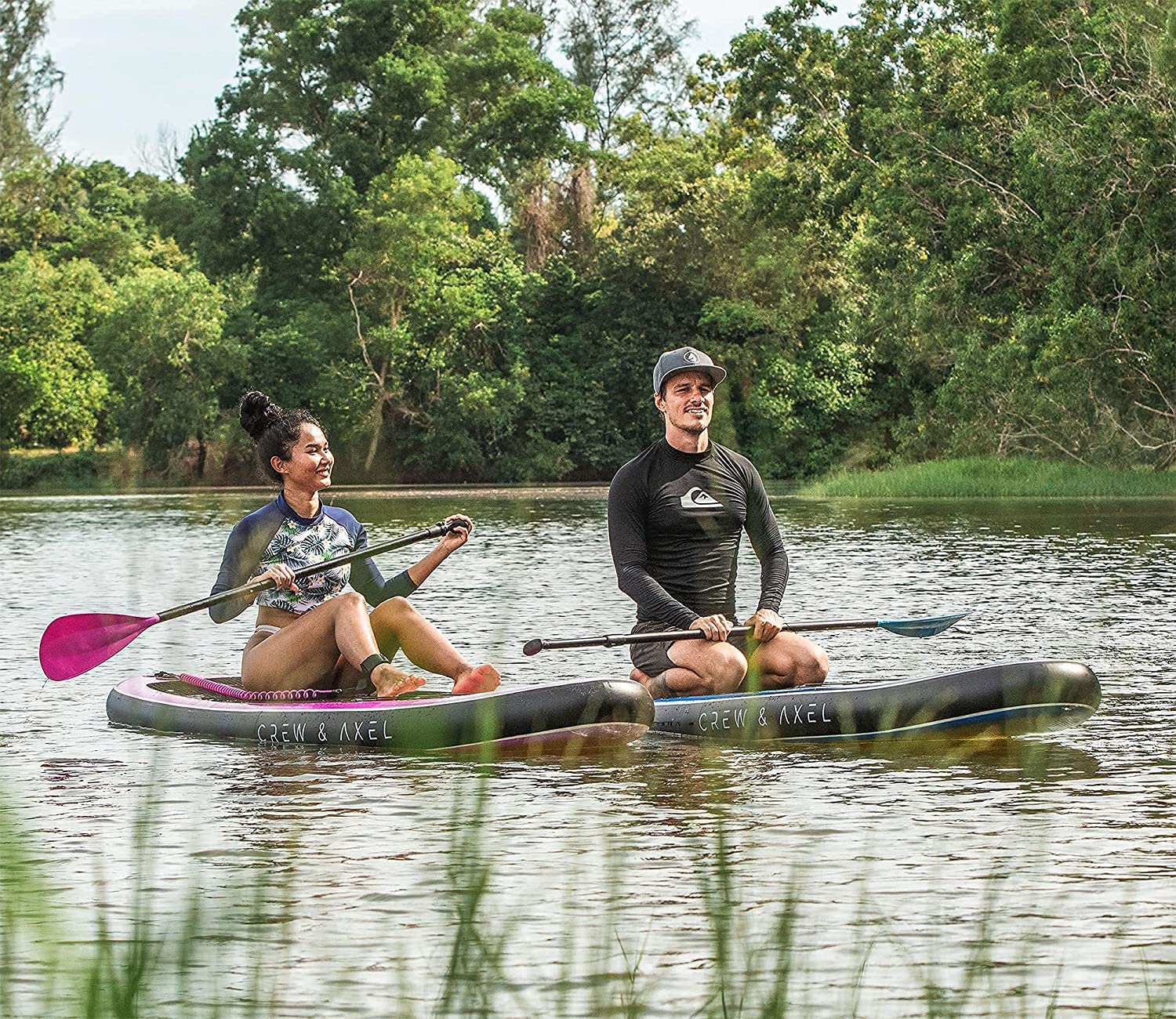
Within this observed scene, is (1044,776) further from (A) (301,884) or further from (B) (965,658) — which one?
(B) (965,658)

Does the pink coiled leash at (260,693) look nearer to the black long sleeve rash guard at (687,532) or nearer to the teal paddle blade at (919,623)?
the black long sleeve rash guard at (687,532)

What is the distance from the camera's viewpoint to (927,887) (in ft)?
17.3

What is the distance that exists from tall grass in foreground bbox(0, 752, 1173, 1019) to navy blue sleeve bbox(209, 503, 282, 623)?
9.24 feet

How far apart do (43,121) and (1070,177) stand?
4459cm

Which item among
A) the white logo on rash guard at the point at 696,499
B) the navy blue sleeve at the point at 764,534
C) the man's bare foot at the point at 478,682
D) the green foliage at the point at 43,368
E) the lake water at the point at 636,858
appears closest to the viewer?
the lake water at the point at 636,858

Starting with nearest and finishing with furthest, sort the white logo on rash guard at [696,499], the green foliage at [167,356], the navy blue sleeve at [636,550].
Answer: the navy blue sleeve at [636,550]
the white logo on rash guard at [696,499]
the green foliage at [167,356]

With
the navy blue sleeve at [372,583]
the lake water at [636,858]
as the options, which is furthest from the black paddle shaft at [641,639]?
the navy blue sleeve at [372,583]

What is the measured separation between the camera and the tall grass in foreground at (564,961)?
3.56 m

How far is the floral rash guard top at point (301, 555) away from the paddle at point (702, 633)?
27.9 inches

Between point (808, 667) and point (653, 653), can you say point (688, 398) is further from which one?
point (808, 667)

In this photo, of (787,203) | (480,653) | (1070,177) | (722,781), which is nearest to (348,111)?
(787,203)

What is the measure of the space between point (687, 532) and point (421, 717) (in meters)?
1.38

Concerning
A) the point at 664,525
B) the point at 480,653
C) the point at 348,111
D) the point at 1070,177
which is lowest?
the point at 480,653

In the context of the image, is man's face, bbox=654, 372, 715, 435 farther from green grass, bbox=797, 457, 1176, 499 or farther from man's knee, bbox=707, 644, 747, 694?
green grass, bbox=797, 457, 1176, 499
